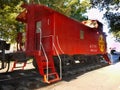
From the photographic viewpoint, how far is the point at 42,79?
970 cm

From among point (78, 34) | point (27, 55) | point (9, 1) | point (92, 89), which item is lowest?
point (92, 89)

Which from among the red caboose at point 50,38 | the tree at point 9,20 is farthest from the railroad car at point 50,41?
the tree at point 9,20

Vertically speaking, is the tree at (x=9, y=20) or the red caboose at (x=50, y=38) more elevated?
the tree at (x=9, y=20)

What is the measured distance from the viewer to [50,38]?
10.7 meters

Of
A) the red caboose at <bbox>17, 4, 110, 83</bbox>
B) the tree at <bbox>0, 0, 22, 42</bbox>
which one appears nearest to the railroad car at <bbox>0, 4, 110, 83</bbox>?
the red caboose at <bbox>17, 4, 110, 83</bbox>

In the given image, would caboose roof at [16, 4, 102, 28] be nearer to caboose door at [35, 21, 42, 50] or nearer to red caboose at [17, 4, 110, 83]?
red caboose at [17, 4, 110, 83]

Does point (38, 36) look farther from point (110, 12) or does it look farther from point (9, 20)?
point (9, 20)

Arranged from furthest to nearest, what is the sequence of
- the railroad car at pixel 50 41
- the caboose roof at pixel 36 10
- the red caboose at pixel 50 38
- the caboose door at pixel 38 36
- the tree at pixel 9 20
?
the tree at pixel 9 20 < the caboose door at pixel 38 36 < the caboose roof at pixel 36 10 < the red caboose at pixel 50 38 < the railroad car at pixel 50 41

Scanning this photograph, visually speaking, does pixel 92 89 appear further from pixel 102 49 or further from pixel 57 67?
pixel 102 49

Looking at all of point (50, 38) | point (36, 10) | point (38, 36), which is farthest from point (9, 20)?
point (50, 38)

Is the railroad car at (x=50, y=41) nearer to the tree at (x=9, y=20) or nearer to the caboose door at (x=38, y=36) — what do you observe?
the caboose door at (x=38, y=36)

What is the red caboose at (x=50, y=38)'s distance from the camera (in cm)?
1040

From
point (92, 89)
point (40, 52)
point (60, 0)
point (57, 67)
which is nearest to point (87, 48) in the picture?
point (57, 67)

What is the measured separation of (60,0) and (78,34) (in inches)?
588
